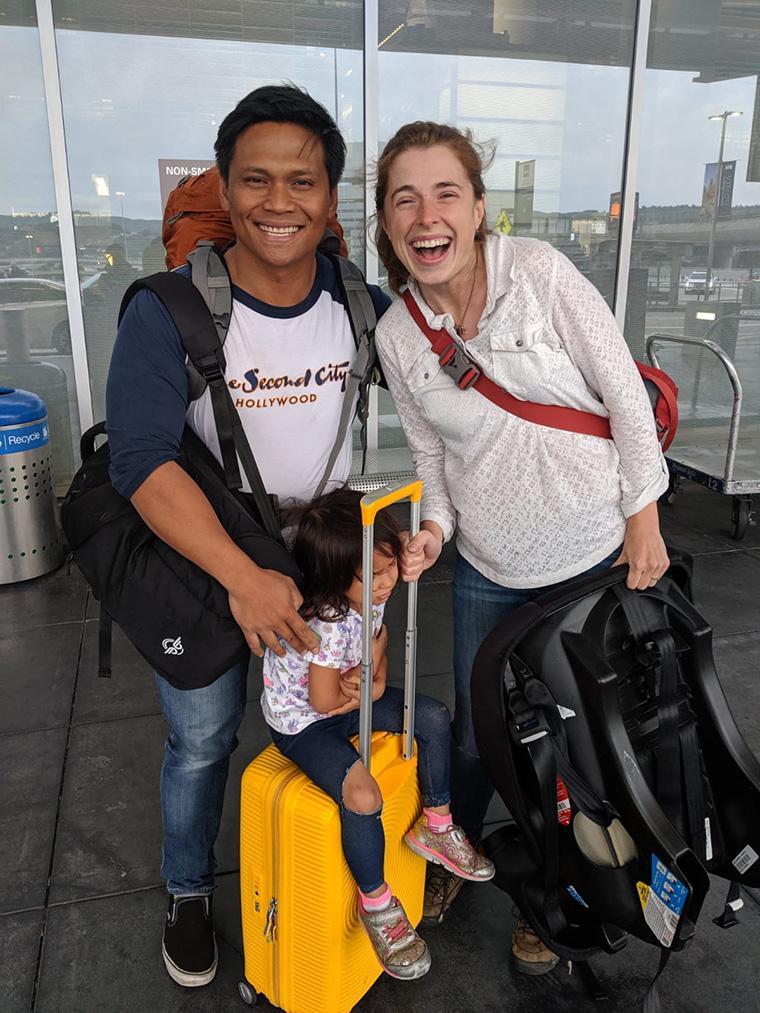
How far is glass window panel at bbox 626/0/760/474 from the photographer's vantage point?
662 centimetres

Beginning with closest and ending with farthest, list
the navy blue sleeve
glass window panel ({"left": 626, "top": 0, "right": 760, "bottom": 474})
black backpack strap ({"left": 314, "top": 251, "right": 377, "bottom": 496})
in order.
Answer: the navy blue sleeve < black backpack strap ({"left": 314, "top": 251, "right": 377, "bottom": 496}) < glass window panel ({"left": 626, "top": 0, "right": 760, "bottom": 474})

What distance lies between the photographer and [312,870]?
1823mm

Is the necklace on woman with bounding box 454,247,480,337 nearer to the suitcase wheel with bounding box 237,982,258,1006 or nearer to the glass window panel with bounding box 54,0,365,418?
the suitcase wheel with bounding box 237,982,258,1006

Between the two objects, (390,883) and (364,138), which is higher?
(364,138)

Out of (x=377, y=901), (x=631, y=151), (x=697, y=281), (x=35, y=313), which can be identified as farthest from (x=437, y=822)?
(x=697, y=281)

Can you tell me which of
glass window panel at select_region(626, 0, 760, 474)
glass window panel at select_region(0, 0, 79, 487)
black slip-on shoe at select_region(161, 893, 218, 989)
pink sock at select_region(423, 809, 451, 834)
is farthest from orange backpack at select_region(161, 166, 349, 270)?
glass window panel at select_region(626, 0, 760, 474)

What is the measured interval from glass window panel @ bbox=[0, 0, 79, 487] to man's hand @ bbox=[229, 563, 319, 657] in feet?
16.2

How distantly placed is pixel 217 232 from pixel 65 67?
4.42 metres

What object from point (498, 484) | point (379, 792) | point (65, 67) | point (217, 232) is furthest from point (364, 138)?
point (379, 792)

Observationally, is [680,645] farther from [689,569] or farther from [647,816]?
[647,816]

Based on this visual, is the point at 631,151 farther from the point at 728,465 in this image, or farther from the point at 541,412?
the point at 541,412

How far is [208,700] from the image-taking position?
201 centimetres

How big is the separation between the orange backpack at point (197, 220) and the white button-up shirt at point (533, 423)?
0.47m

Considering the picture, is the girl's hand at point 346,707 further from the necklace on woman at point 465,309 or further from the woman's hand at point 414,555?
the necklace on woman at point 465,309
